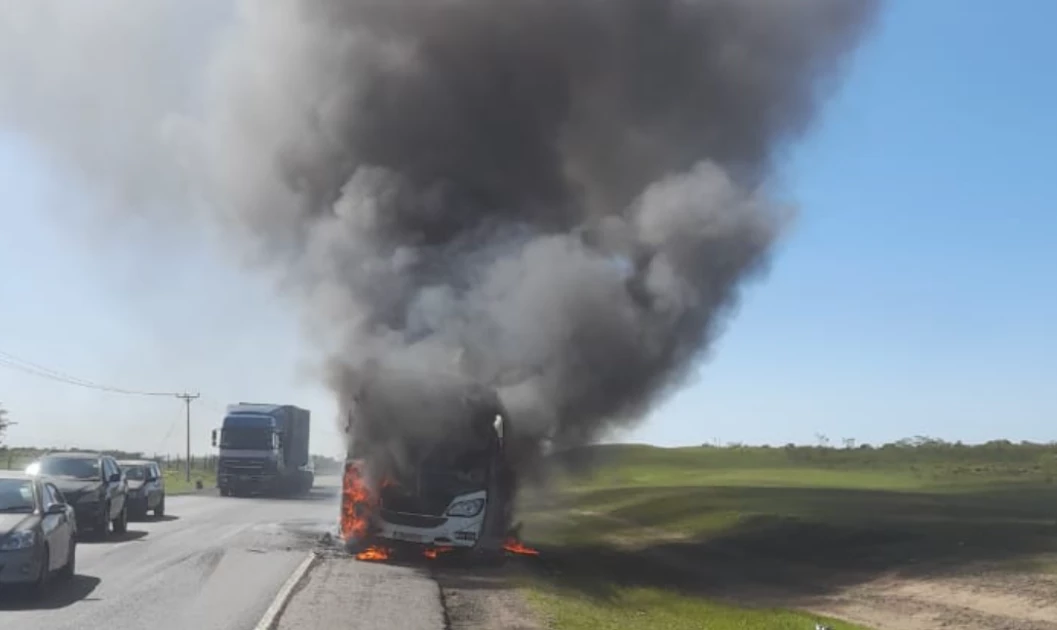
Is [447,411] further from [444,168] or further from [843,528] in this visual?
[843,528]

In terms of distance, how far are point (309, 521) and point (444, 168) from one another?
10611 mm

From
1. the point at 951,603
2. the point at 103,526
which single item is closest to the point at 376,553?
the point at 103,526

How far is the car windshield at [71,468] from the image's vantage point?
26203 mm

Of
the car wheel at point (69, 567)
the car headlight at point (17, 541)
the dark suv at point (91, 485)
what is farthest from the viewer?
the dark suv at point (91, 485)

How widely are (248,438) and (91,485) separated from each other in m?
24.2

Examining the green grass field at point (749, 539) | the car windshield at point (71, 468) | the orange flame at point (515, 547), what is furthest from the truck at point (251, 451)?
the orange flame at point (515, 547)

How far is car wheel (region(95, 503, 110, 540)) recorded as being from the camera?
25.3 m

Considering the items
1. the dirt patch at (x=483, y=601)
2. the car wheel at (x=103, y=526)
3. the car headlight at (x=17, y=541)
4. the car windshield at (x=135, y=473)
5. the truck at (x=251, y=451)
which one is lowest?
the dirt patch at (x=483, y=601)

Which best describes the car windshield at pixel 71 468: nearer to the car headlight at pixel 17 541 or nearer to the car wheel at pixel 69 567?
the car wheel at pixel 69 567

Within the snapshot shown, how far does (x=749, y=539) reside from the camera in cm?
2734

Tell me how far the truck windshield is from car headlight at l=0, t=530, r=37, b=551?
3503cm

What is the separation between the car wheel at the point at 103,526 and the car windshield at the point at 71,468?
81cm

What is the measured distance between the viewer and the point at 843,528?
88.4ft

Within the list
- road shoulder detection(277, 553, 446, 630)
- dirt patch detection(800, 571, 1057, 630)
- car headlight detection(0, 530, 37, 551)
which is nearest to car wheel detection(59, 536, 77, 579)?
car headlight detection(0, 530, 37, 551)
